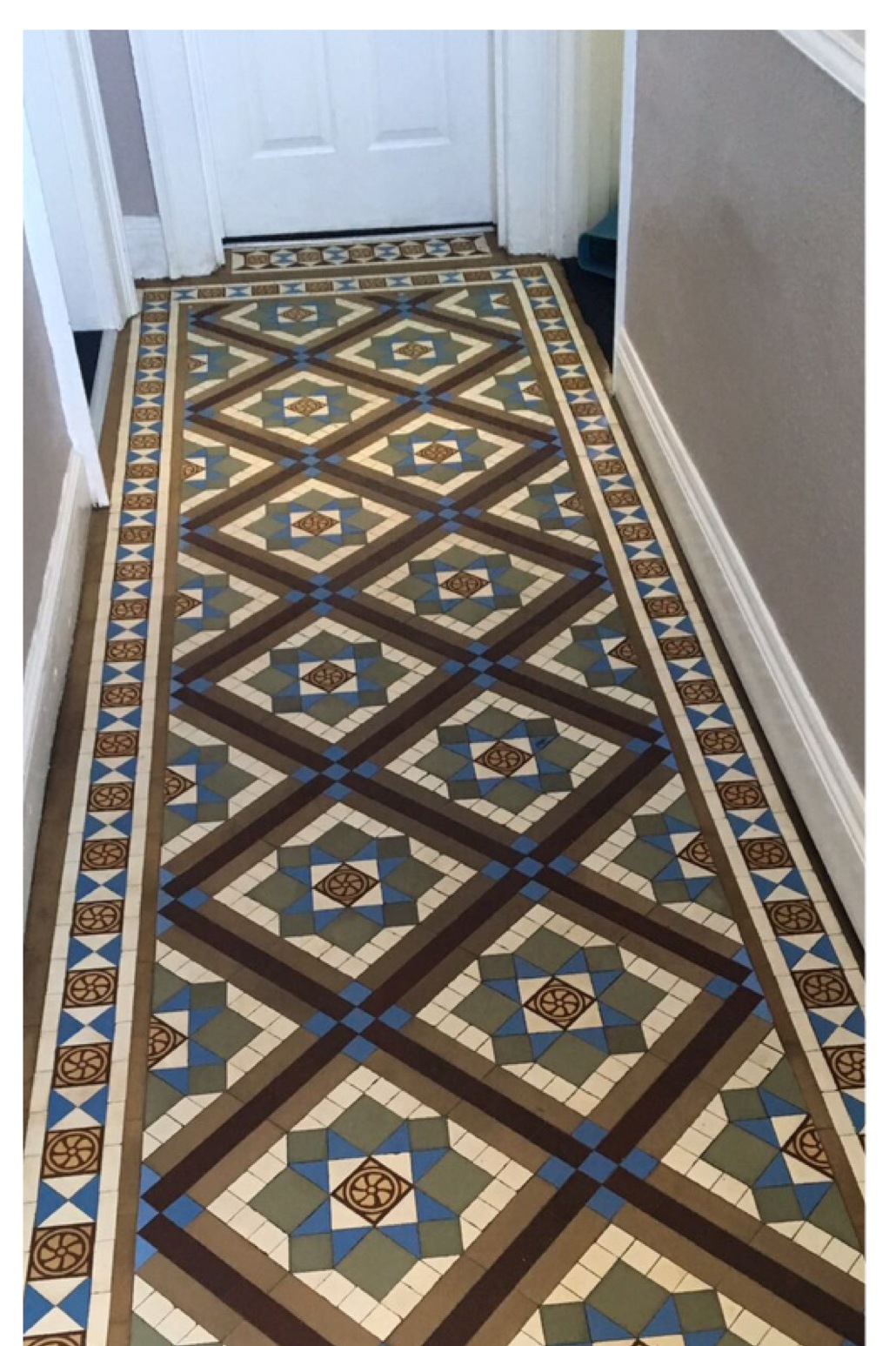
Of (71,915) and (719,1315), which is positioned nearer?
(719,1315)

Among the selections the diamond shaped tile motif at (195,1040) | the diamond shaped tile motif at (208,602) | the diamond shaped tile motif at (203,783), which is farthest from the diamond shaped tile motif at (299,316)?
the diamond shaped tile motif at (195,1040)

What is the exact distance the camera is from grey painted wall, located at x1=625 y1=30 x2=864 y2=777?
1.86 metres

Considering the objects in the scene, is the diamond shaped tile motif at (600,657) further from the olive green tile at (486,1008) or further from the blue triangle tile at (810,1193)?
the blue triangle tile at (810,1193)

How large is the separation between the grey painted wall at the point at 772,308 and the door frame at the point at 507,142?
36.7 inches

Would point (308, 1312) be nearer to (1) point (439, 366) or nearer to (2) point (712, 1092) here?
(2) point (712, 1092)

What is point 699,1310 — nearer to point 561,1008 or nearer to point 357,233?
point 561,1008

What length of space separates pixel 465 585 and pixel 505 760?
527mm

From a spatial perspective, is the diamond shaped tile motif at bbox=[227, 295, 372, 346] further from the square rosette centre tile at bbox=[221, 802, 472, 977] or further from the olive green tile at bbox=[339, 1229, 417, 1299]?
the olive green tile at bbox=[339, 1229, 417, 1299]

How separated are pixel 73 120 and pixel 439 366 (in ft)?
3.57

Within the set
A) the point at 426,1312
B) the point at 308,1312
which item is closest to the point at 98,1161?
the point at 308,1312

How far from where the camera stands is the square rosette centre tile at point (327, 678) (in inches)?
94.9

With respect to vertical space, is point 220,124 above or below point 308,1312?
above

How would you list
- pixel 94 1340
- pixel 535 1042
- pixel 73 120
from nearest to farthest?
pixel 94 1340 → pixel 535 1042 → pixel 73 120

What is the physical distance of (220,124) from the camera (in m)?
3.95
